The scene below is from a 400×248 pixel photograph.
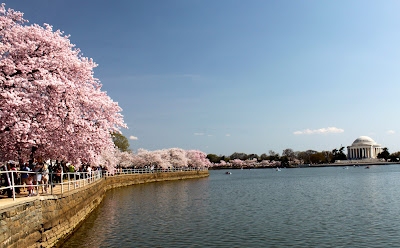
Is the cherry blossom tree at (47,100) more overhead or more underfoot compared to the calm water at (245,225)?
more overhead

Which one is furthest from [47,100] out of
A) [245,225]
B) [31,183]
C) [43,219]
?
[245,225]

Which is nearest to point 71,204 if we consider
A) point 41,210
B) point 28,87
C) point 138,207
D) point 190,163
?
point 41,210

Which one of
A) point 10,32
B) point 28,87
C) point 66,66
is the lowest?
point 28,87

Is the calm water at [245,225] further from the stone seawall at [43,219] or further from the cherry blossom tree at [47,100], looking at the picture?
the cherry blossom tree at [47,100]

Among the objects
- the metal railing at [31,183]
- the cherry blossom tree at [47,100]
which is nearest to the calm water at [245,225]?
the metal railing at [31,183]

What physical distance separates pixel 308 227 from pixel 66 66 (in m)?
17.2

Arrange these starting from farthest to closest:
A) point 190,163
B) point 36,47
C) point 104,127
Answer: point 190,163 → point 104,127 → point 36,47

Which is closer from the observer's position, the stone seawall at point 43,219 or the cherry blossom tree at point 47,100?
the stone seawall at point 43,219

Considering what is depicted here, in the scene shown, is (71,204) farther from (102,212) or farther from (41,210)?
(102,212)

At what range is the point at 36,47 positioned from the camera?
66.4 ft

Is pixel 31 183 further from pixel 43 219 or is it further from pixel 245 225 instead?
pixel 245 225

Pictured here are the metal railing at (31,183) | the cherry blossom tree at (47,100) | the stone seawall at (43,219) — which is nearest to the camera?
the stone seawall at (43,219)

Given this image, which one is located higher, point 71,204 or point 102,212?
point 71,204

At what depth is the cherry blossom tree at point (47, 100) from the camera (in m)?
18.1
